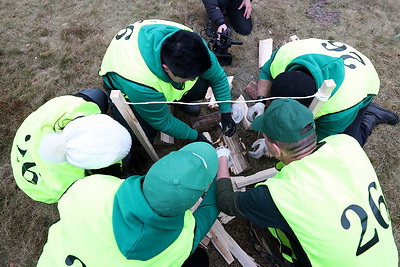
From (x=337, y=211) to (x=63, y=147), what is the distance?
1.80 metres

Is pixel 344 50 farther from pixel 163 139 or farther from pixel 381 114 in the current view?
pixel 163 139

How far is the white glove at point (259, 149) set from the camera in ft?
10.6

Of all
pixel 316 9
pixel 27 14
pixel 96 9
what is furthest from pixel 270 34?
pixel 27 14

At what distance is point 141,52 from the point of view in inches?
94.1

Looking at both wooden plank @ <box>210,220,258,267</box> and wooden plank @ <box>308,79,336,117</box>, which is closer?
wooden plank @ <box>308,79,336,117</box>

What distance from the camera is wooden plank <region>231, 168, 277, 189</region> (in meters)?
3.14

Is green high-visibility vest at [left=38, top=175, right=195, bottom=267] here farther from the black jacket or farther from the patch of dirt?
the patch of dirt

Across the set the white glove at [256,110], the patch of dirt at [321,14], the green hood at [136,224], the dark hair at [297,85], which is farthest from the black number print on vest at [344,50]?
the patch of dirt at [321,14]

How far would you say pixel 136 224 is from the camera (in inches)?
55.2

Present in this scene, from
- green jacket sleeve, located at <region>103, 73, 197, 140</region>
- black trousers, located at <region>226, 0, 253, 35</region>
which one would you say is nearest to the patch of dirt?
black trousers, located at <region>226, 0, 253, 35</region>

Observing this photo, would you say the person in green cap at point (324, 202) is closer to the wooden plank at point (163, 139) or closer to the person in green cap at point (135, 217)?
the person in green cap at point (135, 217)

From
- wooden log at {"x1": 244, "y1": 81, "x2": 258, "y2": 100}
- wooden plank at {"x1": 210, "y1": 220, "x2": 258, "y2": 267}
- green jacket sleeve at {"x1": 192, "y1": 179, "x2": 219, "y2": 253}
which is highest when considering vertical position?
green jacket sleeve at {"x1": 192, "y1": 179, "x2": 219, "y2": 253}

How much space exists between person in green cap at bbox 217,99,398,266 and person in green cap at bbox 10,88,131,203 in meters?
1.09

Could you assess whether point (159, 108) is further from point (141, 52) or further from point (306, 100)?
point (306, 100)
